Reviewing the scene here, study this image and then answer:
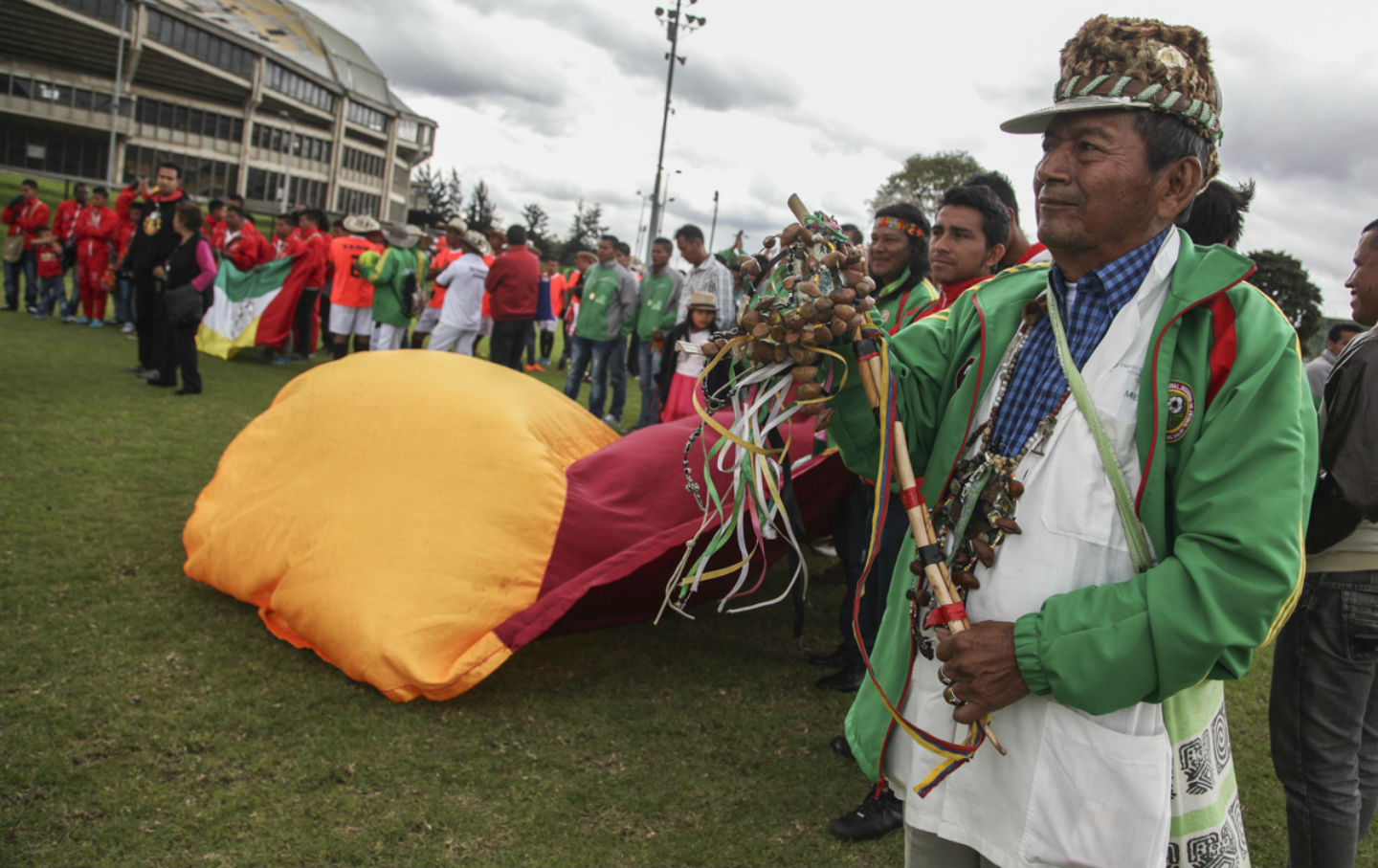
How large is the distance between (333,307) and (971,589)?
1110cm

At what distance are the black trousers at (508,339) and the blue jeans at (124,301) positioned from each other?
21.6 ft

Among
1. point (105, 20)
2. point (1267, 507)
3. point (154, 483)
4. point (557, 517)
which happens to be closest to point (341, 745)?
point (557, 517)

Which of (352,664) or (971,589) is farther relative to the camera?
(352,664)

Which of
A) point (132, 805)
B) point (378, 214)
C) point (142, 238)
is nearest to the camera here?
point (132, 805)

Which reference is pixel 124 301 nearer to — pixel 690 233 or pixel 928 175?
pixel 690 233

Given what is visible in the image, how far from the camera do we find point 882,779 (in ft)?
5.84

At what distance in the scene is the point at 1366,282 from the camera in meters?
2.68

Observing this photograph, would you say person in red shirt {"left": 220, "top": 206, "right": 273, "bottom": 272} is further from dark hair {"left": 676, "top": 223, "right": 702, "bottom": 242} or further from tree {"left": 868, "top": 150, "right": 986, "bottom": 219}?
tree {"left": 868, "top": 150, "right": 986, "bottom": 219}

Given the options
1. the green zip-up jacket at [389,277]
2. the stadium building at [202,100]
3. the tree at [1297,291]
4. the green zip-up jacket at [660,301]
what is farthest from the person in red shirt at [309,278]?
the stadium building at [202,100]

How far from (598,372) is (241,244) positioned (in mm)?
5136

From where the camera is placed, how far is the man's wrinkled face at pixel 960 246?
11.0 ft

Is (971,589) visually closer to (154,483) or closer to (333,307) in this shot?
(154,483)

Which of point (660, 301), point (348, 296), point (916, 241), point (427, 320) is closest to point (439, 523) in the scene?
point (916, 241)


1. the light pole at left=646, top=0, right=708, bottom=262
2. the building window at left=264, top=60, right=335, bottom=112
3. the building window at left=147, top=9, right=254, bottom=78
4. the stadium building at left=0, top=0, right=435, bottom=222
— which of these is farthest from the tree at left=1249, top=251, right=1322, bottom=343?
the building window at left=264, top=60, right=335, bottom=112
